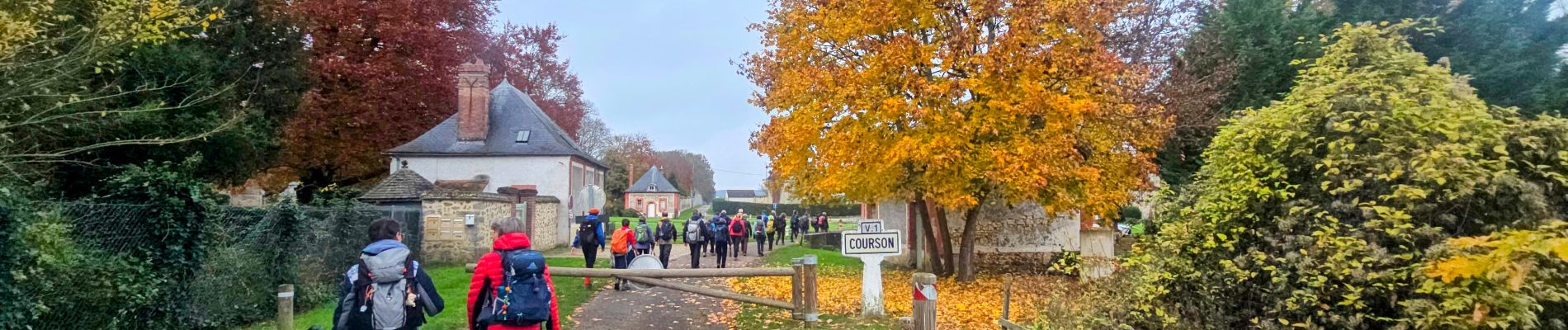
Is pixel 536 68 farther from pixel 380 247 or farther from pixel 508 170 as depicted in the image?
pixel 380 247

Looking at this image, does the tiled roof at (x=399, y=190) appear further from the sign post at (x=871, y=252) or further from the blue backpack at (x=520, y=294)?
the blue backpack at (x=520, y=294)

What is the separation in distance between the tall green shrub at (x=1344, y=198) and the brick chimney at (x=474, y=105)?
24.1 m

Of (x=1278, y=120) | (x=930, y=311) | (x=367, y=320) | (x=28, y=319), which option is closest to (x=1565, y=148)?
(x=1278, y=120)

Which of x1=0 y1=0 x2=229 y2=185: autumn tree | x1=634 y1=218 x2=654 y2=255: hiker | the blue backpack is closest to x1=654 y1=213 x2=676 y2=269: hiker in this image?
x1=634 y1=218 x2=654 y2=255: hiker

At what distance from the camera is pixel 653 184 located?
77.1 m

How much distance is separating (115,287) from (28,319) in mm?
1099

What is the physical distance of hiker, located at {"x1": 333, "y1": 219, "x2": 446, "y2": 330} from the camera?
19.5 feet

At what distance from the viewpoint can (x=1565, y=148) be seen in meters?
5.41

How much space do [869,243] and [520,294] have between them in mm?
5026

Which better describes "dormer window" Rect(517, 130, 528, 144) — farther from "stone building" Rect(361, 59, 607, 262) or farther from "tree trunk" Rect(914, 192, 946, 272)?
"tree trunk" Rect(914, 192, 946, 272)

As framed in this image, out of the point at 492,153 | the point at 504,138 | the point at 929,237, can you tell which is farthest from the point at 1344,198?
the point at 504,138

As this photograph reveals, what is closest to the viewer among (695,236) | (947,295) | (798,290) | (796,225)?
(798,290)

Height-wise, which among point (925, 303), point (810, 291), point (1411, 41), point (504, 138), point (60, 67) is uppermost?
point (1411, 41)

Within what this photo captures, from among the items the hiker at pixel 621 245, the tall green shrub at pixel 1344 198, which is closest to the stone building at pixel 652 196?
the hiker at pixel 621 245
